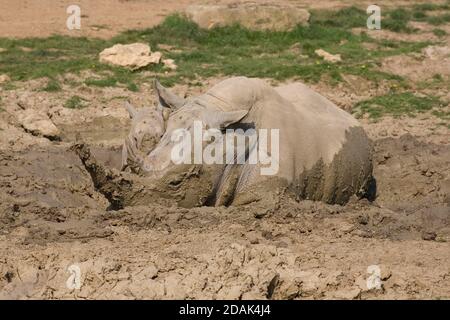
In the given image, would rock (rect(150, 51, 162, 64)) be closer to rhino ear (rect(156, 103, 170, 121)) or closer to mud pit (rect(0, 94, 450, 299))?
mud pit (rect(0, 94, 450, 299))

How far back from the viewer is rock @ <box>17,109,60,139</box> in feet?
45.5

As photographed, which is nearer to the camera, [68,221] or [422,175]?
[68,221]

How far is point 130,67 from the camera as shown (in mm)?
16703

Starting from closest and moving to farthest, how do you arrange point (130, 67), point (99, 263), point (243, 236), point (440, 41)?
point (99, 263), point (243, 236), point (130, 67), point (440, 41)

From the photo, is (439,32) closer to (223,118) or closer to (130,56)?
(130,56)

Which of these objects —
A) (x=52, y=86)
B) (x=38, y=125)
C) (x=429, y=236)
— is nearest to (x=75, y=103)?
(x=52, y=86)

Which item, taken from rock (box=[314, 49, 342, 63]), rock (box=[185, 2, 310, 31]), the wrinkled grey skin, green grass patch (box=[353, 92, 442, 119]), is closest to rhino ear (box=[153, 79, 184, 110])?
the wrinkled grey skin

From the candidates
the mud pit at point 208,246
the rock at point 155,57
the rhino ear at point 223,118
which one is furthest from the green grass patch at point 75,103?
Answer: the rhino ear at point 223,118

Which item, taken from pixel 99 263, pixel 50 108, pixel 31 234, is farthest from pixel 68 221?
pixel 50 108

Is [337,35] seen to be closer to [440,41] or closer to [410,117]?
[440,41]

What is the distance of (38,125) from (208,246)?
5.66 m

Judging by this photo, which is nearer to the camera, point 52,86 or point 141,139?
point 141,139

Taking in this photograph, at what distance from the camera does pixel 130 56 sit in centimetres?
1684
